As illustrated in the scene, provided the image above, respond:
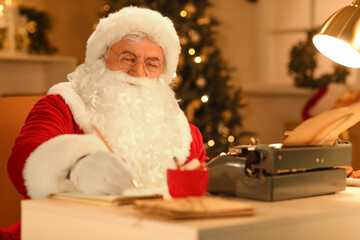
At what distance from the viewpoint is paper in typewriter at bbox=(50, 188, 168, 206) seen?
1363mm

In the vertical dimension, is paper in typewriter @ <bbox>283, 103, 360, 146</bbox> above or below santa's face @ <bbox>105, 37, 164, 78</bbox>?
below

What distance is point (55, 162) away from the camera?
5.10ft

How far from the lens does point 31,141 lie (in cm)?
176

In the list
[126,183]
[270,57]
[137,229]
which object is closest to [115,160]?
[126,183]

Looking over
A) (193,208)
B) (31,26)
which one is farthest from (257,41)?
(193,208)

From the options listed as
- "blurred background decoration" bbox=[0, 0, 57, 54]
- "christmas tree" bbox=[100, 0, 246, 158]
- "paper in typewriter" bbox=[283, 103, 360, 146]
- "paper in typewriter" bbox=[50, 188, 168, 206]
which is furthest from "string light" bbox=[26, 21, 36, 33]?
"paper in typewriter" bbox=[283, 103, 360, 146]

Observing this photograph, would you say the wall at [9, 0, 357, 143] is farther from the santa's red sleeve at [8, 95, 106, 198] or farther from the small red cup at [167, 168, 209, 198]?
the small red cup at [167, 168, 209, 198]

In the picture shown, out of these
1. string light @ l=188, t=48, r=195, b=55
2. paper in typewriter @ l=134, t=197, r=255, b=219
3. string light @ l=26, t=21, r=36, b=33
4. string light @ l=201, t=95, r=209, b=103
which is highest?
string light @ l=26, t=21, r=36, b=33

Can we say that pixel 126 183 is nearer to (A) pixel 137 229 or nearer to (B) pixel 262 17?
(A) pixel 137 229

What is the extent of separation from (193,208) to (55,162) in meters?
0.52

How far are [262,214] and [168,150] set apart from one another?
3.21 feet

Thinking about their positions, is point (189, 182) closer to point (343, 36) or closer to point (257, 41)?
point (343, 36)

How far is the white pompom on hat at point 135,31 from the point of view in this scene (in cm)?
233

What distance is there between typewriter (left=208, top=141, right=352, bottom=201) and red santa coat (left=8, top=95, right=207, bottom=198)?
0.35 m
